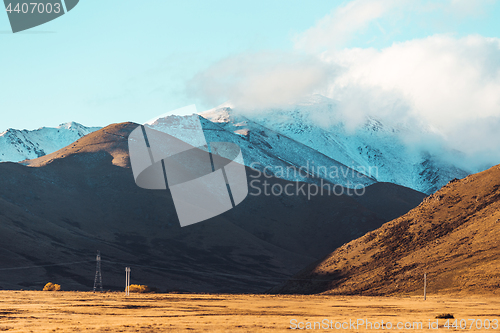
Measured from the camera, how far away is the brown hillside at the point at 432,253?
279 feet

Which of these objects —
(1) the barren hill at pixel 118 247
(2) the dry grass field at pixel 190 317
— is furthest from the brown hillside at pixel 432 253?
(1) the barren hill at pixel 118 247

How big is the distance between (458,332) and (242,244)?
153 metres

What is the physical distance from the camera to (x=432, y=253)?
9419 cm

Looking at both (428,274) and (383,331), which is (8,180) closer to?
(428,274)

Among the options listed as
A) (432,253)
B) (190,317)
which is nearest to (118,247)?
Result: (432,253)

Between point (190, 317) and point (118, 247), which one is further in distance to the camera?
point (118, 247)

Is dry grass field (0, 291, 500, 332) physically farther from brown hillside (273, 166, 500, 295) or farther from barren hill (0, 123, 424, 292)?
barren hill (0, 123, 424, 292)

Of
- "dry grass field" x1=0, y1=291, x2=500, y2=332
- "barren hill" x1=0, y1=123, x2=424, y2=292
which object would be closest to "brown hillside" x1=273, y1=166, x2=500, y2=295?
"dry grass field" x1=0, y1=291, x2=500, y2=332

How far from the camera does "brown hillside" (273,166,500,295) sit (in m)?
84.9

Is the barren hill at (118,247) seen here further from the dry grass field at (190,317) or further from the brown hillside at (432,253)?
the dry grass field at (190,317)

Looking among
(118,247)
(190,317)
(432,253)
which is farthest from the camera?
(118,247)

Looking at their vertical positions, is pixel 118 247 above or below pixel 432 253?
above

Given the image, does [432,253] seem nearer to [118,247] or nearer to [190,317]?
[190,317]

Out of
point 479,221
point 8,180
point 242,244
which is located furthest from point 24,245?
point 479,221
